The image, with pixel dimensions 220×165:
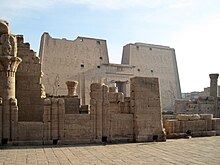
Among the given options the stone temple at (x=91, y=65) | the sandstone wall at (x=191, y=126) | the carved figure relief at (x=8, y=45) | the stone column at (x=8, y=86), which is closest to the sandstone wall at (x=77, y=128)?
the stone column at (x=8, y=86)

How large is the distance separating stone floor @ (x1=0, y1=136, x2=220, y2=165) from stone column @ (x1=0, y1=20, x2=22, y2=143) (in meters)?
0.79

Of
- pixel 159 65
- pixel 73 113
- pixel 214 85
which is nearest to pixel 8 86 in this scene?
pixel 73 113

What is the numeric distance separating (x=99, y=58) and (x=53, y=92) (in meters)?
7.05

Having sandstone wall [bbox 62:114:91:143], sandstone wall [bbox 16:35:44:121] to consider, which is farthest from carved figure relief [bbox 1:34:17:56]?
sandstone wall [bbox 62:114:91:143]

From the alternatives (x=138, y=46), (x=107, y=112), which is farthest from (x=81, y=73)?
(x=107, y=112)

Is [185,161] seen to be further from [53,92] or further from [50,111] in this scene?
[53,92]

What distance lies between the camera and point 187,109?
23219mm

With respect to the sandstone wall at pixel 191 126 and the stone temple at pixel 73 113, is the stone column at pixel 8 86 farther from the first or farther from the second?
the sandstone wall at pixel 191 126

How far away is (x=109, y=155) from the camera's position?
8.20 metres

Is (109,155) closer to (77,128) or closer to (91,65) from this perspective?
(77,128)

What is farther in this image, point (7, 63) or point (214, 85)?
point (214, 85)

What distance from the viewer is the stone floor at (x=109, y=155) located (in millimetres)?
7285

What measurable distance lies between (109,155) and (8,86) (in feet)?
15.9

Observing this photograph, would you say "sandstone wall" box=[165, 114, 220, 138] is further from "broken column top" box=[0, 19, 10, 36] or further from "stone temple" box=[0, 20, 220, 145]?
"broken column top" box=[0, 19, 10, 36]
